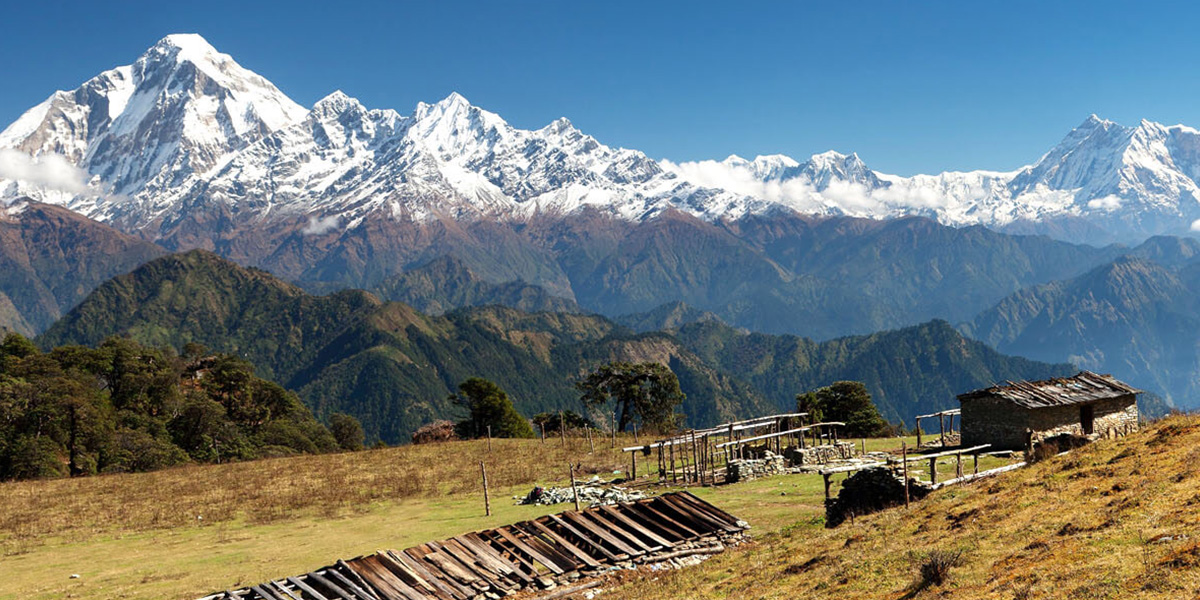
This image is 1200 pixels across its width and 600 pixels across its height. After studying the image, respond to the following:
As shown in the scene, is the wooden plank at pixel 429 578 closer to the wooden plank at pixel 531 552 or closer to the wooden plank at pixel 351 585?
the wooden plank at pixel 351 585

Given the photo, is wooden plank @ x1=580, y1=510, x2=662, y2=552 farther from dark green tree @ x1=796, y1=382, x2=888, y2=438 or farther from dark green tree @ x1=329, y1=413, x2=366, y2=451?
dark green tree @ x1=329, y1=413, x2=366, y2=451

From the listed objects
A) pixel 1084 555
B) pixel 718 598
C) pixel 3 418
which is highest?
pixel 3 418

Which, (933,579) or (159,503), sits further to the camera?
(159,503)

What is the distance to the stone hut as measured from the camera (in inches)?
1950

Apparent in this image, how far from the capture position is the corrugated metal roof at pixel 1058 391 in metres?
50.2

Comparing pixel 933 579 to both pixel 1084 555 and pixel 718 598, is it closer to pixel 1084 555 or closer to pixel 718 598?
pixel 1084 555

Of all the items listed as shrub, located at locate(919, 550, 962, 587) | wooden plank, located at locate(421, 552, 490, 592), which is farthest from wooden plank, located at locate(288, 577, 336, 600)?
shrub, located at locate(919, 550, 962, 587)

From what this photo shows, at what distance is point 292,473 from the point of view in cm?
6450

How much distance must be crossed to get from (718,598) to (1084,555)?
977 centimetres

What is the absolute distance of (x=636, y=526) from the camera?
33.6 metres

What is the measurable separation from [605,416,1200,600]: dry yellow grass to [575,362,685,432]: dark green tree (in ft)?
257

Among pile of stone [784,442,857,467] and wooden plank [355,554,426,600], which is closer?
wooden plank [355,554,426,600]

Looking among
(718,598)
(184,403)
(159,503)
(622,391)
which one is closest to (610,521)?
(718,598)

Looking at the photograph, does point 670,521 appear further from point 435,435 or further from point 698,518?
point 435,435
